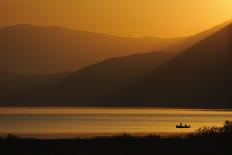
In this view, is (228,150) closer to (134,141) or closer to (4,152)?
(134,141)

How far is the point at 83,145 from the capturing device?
45938 mm

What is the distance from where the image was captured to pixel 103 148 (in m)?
44.1

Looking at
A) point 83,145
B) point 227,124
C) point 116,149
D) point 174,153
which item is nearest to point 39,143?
point 83,145

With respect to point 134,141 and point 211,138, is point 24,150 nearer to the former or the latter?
point 134,141

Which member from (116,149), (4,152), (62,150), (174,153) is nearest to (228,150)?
(174,153)

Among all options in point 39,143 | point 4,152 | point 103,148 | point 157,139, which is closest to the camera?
point 4,152

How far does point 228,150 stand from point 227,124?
A: 417 inches

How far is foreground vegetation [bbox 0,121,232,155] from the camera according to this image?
42.1 metres

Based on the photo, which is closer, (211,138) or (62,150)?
(62,150)

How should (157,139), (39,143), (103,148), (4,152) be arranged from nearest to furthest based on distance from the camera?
(4,152) < (103,148) < (39,143) < (157,139)

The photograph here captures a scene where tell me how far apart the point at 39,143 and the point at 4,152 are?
6018 millimetres

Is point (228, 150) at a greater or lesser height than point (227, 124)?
lesser

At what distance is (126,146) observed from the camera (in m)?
45.2

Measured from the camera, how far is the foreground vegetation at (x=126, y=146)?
138ft
